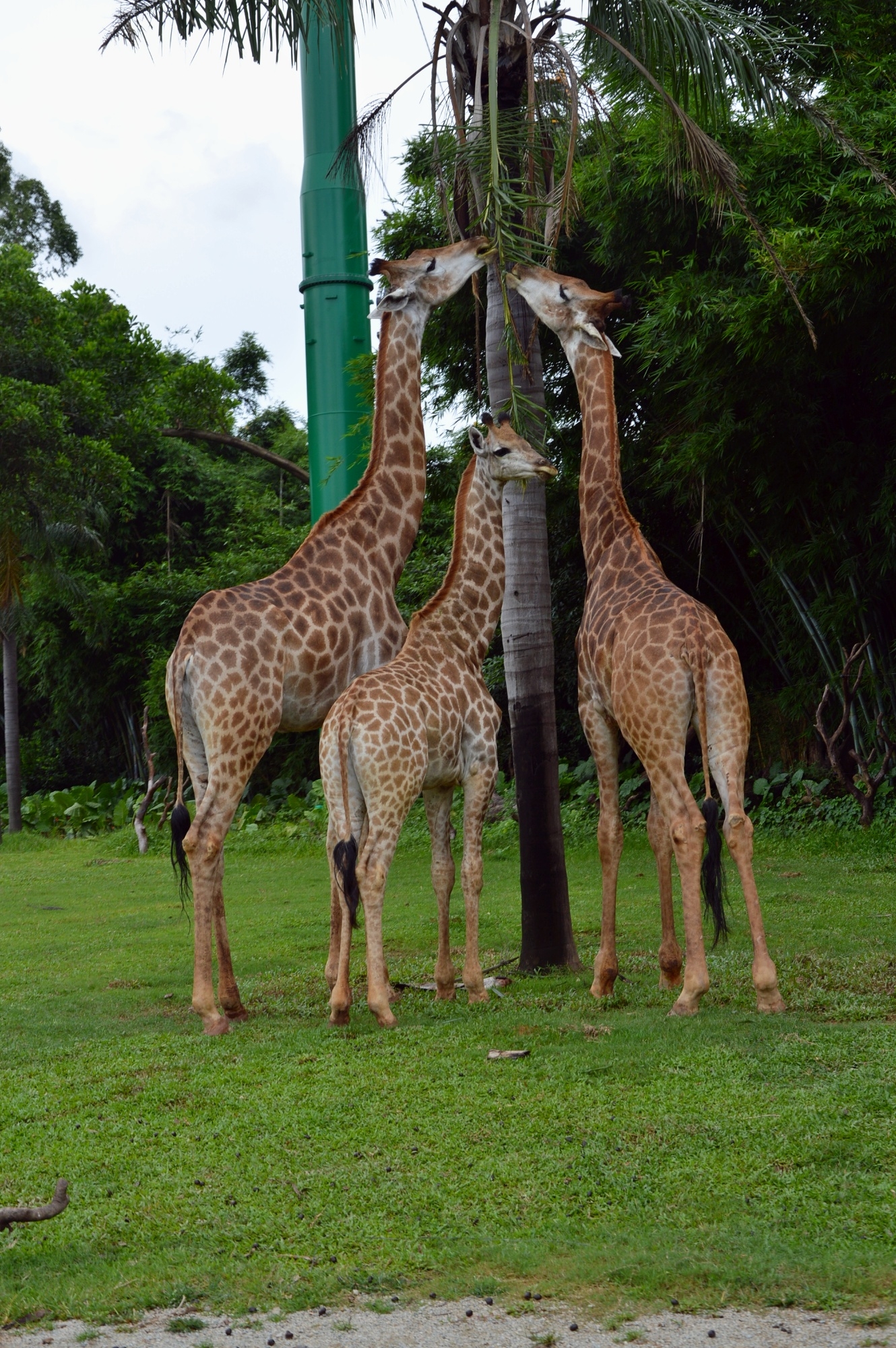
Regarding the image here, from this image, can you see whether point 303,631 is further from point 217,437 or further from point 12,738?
point 217,437

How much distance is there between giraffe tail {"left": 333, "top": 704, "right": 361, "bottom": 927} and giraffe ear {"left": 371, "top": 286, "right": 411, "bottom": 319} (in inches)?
114

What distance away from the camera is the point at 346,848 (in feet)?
22.4

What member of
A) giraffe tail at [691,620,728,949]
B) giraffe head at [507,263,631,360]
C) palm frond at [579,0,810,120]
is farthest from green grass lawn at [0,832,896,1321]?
palm frond at [579,0,810,120]

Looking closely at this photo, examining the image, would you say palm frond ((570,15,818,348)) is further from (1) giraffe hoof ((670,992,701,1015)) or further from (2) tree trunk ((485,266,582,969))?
(1) giraffe hoof ((670,992,701,1015))

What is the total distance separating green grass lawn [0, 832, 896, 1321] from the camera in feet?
13.0

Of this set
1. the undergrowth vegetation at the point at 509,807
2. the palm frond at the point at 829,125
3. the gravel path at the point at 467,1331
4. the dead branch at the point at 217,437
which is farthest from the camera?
the dead branch at the point at 217,437

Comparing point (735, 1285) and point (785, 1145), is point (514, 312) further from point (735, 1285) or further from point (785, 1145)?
point (735, 1285)

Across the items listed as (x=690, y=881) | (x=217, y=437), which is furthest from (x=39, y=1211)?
(x=217, y=437)

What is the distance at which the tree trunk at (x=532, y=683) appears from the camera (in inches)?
343

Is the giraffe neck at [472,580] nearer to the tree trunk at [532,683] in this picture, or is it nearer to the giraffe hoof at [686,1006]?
the tree trunk at [532,683]

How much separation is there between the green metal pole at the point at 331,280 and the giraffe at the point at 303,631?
25.9ft

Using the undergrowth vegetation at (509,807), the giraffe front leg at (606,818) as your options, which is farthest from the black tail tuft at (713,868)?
the undergrowth vegetation at (509,807)

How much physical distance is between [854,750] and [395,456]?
294 inches

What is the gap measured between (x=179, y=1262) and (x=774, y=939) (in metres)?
5.89
